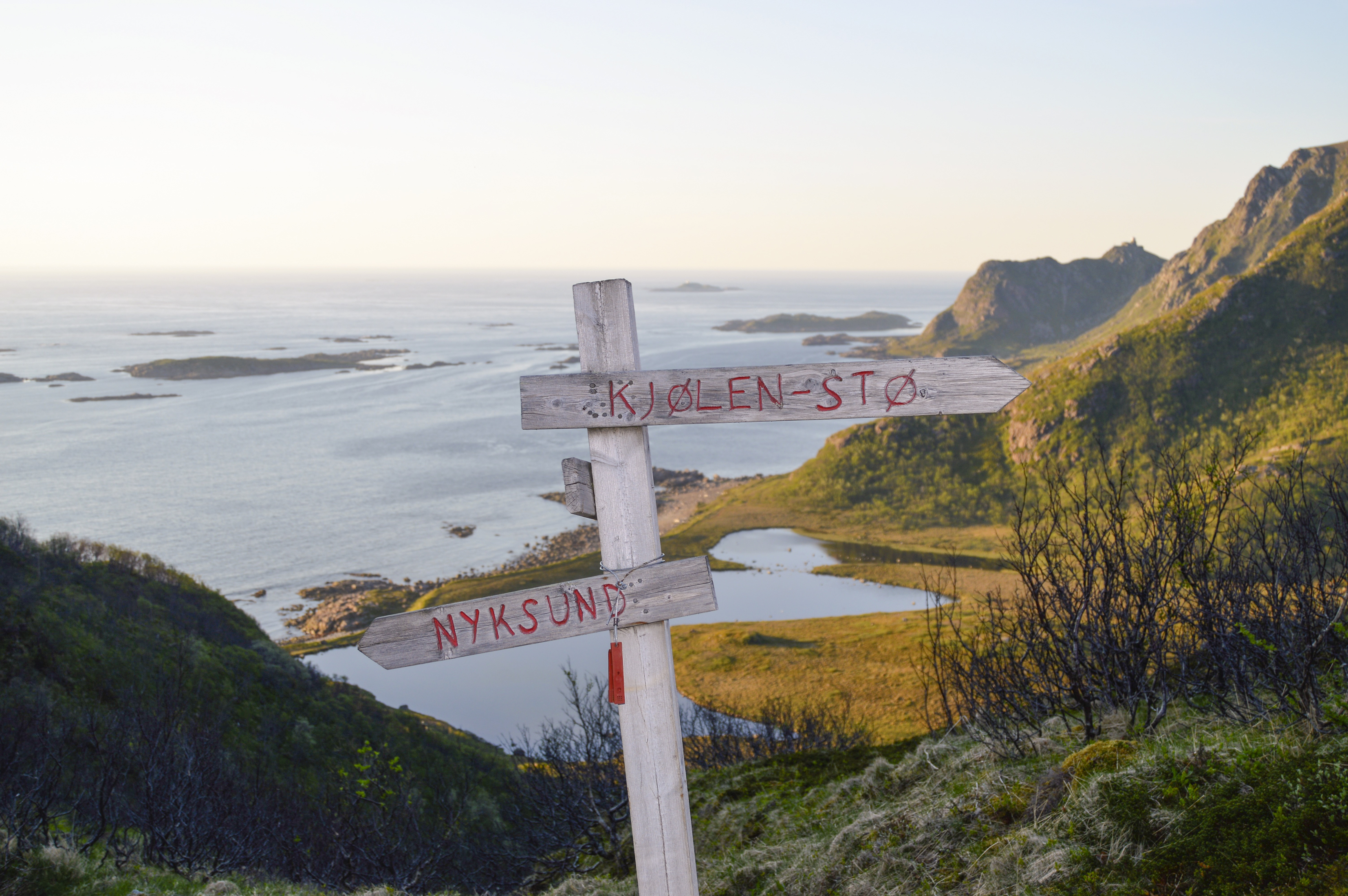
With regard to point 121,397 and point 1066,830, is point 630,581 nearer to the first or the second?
point 1066,830

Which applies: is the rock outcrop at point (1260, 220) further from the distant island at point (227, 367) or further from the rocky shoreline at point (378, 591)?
the distant island at point (227, 367)

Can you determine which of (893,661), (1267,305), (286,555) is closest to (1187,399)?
(1267,305)

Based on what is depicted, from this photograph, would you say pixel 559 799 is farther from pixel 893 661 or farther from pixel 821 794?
pixel 893 661

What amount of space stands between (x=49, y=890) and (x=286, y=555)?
63.0 meters

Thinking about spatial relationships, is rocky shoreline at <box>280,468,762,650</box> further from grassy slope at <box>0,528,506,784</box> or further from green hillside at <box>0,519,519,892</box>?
green hillside at <box>0,519,519,892</box>

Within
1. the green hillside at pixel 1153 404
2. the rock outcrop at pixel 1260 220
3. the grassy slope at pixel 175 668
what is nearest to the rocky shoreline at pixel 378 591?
the grassy slope at pixel 175 668

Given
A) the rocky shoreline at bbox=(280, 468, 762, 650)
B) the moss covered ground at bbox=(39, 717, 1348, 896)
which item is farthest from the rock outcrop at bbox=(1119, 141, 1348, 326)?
the moss covered ground at bbox=(39, 717, 1348, 896)

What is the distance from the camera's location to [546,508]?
73.4m

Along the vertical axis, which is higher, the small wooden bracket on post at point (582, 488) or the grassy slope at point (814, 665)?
the small wooden bracket on post at point (582, 488)

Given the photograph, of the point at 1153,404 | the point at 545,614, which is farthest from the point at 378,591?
the point at 1153,404

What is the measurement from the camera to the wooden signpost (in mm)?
3344

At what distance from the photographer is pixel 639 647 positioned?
3.43 m

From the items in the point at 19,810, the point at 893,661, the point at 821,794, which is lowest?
the point at 893,661

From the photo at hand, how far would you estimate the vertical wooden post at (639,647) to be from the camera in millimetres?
3404
